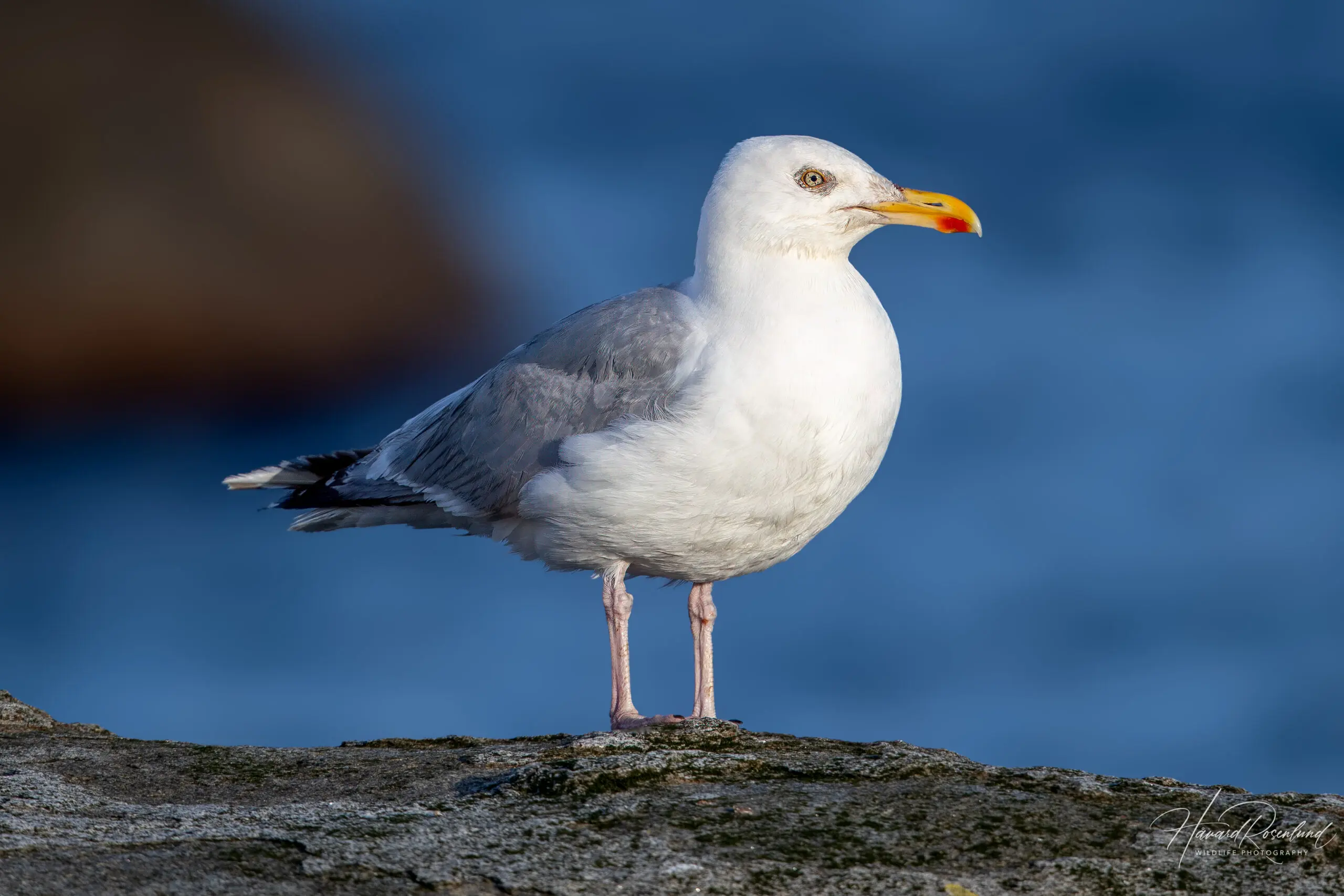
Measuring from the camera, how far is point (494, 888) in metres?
3.43

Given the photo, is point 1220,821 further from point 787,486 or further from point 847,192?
point 847,192

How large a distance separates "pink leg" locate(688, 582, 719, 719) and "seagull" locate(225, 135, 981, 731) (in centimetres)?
1

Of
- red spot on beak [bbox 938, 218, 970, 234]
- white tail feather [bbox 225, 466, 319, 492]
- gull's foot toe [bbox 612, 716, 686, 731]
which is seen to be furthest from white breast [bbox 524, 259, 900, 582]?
white tail feather [bbox 225, 466, 319, 492]

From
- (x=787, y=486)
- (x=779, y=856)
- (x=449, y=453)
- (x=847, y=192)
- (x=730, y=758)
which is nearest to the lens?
A: (x=779, y=856)

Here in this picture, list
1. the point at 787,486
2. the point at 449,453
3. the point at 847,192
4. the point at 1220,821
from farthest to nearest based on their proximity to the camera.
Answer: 1. the point at 449,453
2. the point at 847,192
3. the point at 787,486
4. the point at 1220,821

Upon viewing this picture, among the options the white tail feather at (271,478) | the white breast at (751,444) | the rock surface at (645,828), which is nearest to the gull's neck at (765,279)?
the white breast at (751,444)

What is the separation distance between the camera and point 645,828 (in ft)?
12.7

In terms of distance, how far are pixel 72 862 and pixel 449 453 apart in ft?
16.1

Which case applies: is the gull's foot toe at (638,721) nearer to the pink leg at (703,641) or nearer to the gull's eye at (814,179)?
the pink leg at (703,641)

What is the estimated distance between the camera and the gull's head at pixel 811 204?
7449 millimetres

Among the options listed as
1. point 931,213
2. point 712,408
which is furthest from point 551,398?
point 931,213

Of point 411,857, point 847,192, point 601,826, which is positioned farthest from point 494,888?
point 847,192

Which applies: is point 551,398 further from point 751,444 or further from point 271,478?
point 271,478

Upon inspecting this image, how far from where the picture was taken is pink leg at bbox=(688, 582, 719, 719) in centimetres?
784
